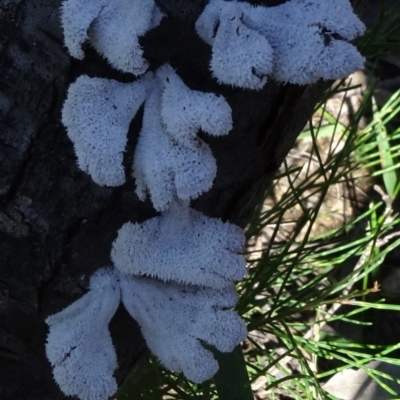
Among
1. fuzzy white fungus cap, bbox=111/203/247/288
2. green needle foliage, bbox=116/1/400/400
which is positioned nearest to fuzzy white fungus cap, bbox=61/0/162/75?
fuzzy white fungus cap, bbox=111/203/247/288

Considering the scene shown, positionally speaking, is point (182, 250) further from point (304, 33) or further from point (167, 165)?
point (304, 33)

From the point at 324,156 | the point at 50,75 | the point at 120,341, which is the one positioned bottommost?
the point at 120,341

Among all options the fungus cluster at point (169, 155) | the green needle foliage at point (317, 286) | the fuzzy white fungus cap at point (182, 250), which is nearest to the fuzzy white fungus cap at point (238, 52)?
the fungus cluster at point (169, 155)

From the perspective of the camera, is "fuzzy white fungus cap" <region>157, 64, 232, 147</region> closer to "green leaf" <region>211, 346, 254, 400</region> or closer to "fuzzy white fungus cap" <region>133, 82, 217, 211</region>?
"fuzzy white fungus cap" <region>133, 82, 217, 211</region>

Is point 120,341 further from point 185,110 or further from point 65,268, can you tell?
point 185,110

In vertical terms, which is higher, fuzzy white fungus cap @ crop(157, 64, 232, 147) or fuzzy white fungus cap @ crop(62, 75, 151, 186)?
fuzzy white fungus cap @ crop(157, 64, 232, 147)

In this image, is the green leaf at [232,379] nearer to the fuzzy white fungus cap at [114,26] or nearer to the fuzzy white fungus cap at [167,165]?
the fuzzy white fungus cap at [167,165]

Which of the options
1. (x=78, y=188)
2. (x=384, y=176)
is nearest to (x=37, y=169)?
(x=78, y=188)

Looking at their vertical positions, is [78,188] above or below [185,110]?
below
